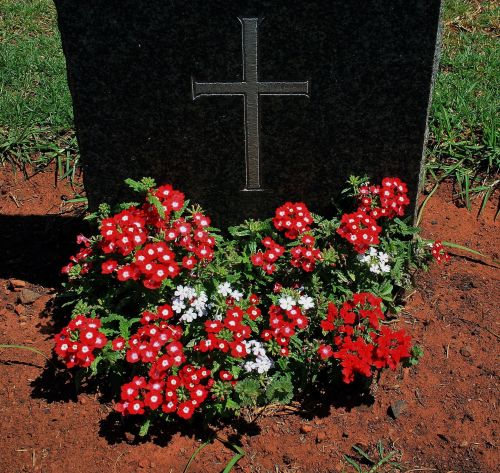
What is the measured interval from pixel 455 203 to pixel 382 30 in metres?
1.32

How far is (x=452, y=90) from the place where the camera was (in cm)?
424

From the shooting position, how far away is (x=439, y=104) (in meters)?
4.09

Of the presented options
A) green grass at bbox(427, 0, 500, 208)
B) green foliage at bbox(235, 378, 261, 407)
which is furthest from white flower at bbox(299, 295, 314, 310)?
green grass at bbox(427, 0, 500, 208)

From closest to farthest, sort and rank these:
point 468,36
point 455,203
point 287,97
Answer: point 287,97 < point 455,203 < point 468,36

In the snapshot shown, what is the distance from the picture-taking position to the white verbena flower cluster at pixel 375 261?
2.71 metres

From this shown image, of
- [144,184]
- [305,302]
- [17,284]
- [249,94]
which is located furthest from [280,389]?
[17,284]

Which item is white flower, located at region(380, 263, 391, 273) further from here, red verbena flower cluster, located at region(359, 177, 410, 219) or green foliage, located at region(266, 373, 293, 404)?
green foliage, located at region(266, 373, 293, 404)

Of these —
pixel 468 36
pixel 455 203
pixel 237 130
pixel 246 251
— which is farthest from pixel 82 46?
pixel 468 36

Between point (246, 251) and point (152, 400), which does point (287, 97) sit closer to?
point (246, 251)

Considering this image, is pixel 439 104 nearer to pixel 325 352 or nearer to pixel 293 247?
pixel 293 247

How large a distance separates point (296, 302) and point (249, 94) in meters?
0.87

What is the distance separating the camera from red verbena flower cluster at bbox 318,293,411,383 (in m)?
2.46

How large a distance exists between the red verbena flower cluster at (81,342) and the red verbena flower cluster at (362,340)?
814mm

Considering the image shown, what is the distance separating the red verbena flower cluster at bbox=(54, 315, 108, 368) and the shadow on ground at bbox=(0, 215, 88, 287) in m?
0.84
